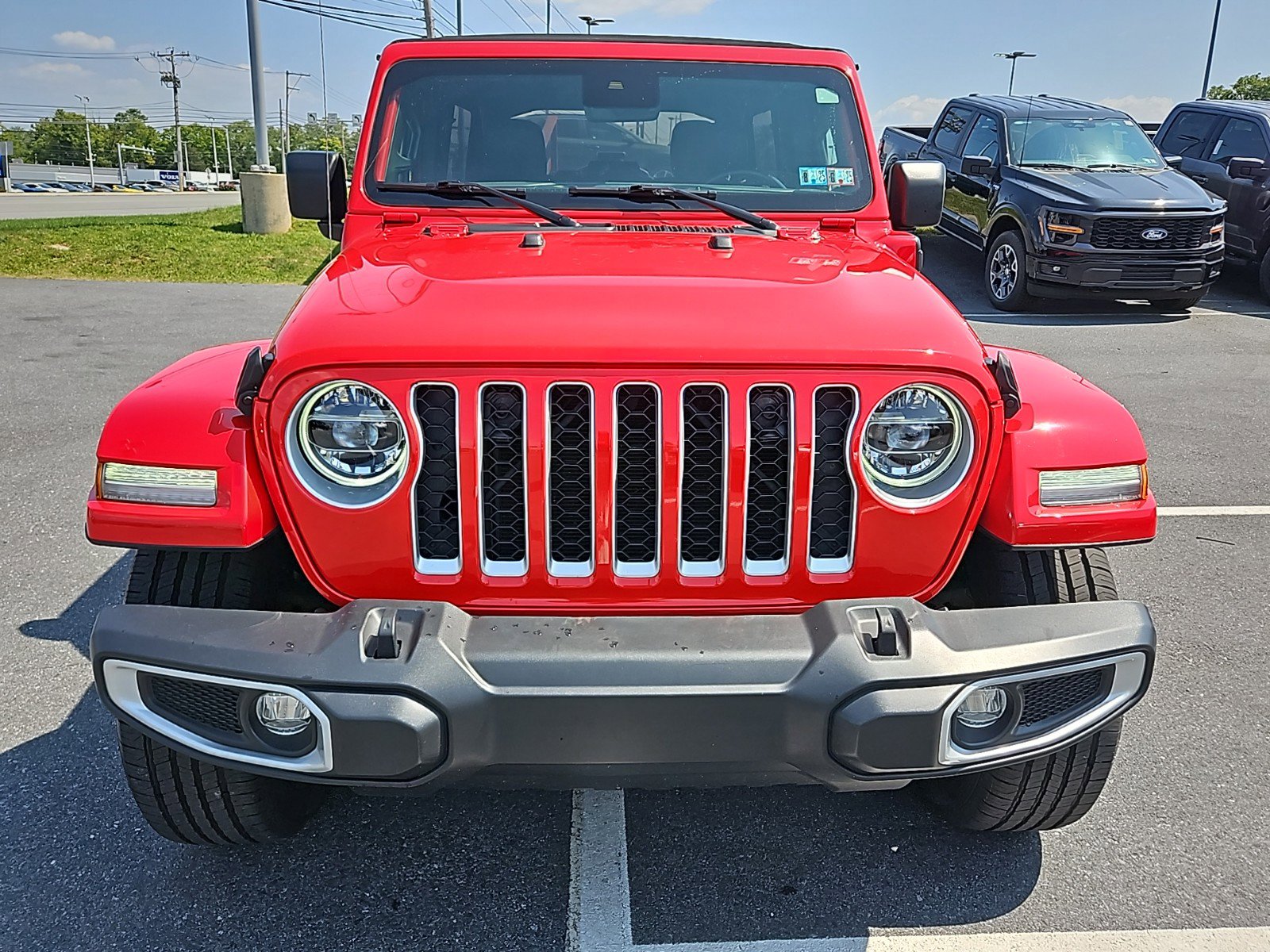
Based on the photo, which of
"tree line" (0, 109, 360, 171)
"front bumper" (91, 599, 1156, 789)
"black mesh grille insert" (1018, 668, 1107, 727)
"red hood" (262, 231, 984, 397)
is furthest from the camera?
"tree line" (0, 109, 360, 171)

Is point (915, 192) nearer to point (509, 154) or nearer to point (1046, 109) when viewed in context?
point (509, 154)

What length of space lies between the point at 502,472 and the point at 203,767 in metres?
1.00

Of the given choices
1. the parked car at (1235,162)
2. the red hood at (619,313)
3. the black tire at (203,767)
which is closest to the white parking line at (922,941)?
the black tire at (203,767)

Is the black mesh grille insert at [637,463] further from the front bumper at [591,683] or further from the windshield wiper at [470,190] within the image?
the windshield wiper at [470,190]

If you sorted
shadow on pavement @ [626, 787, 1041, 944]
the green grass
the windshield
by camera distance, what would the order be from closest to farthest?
shadow on pavement @ [626, 787, 1041, 944] → the windshield → the green grass

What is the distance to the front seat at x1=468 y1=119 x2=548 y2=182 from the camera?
131 inches

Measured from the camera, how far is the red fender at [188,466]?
2.10m

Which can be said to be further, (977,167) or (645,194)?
(977,167)

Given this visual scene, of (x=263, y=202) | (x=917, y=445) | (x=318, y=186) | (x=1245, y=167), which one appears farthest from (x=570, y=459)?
(x=263, y=202)

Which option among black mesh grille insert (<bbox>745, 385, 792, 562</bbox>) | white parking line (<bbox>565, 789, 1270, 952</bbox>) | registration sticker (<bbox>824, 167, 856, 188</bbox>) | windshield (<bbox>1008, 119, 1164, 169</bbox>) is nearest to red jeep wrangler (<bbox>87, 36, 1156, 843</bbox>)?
black mesh grille insert (<bbox>745, 385, 792, 562</bbox>)

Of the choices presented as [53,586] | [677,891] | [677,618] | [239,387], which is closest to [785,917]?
[677,891]

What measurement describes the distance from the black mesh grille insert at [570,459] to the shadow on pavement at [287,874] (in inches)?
35.9

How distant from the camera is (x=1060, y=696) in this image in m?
2.15

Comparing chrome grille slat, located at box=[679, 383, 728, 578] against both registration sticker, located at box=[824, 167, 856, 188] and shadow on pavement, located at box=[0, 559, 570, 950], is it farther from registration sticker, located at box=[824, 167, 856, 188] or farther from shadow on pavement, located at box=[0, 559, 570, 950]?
registration sticker, located at box=[824, 167, 856, 188]
